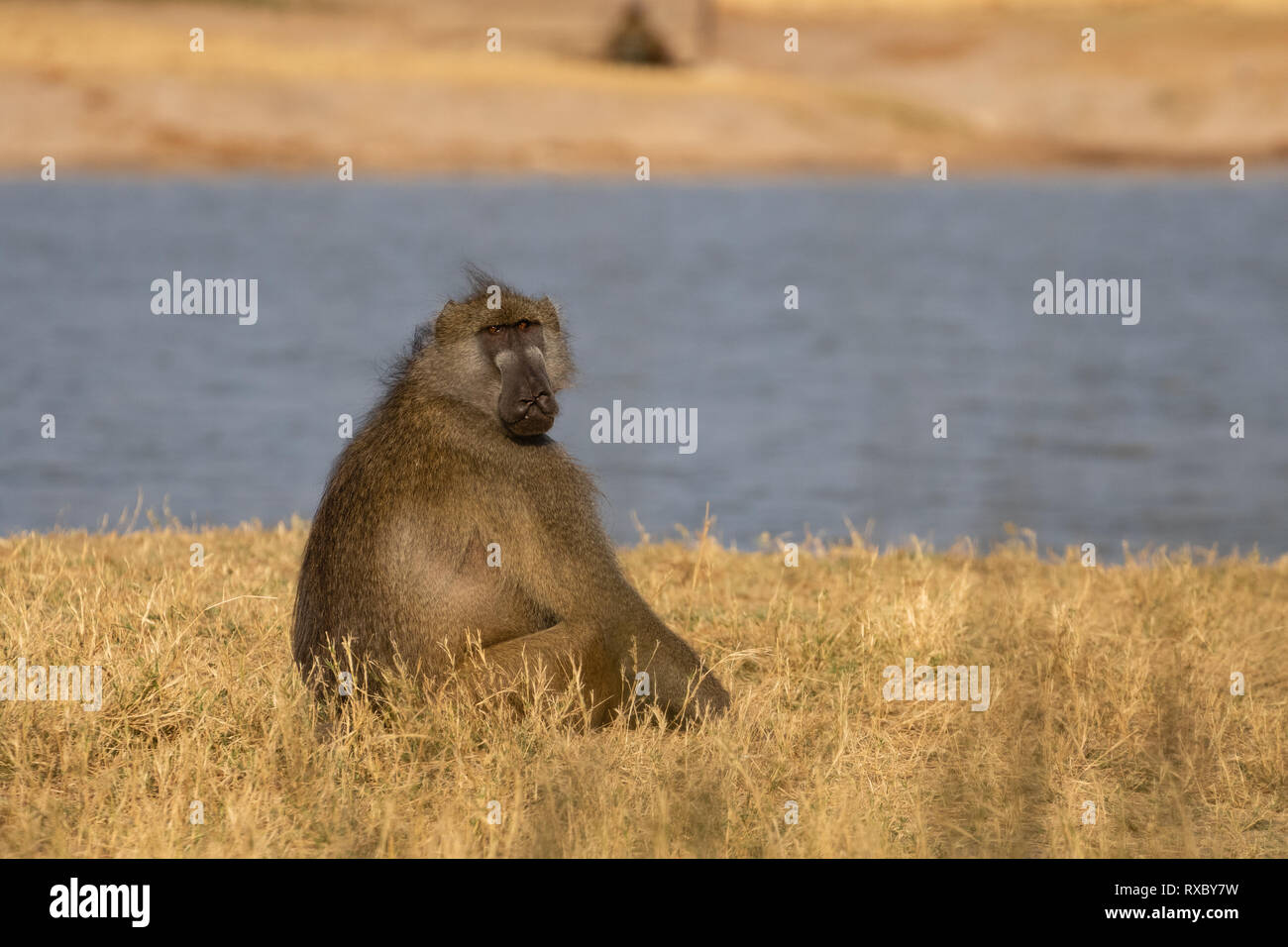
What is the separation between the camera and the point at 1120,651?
25.2 feet

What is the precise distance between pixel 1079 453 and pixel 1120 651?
11260 millimetres

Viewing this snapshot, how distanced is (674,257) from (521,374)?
35.9m

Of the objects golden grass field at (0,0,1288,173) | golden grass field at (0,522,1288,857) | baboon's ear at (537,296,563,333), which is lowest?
golden grass field at (0,522,1288,857)

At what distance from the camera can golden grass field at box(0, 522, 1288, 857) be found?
5.36m

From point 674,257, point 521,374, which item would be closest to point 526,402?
point 521,374

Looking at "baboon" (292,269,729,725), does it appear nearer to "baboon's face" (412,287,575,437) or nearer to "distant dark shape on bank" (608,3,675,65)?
"baboon's face" (412,287,575,437)

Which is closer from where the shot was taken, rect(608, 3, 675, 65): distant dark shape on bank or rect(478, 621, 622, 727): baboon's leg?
rect(478, 621, 622, 727): baboon's leg

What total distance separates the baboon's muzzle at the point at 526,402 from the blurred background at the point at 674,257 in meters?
0.62

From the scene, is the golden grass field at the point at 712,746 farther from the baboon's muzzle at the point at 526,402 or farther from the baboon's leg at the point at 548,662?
the baboon's muzzle at the point at 526,402

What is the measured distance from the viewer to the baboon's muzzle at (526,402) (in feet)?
19.5

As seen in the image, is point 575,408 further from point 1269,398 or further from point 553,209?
point 553,209

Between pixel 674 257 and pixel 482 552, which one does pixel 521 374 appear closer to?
pixel 482 552

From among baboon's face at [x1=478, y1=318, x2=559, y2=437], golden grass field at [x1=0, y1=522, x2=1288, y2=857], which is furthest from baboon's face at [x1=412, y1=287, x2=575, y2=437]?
golden grass field at [x1=0, y1=522, x2=1288, y2=857]

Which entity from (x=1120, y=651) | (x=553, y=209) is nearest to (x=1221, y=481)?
(x=1120, y=651)
